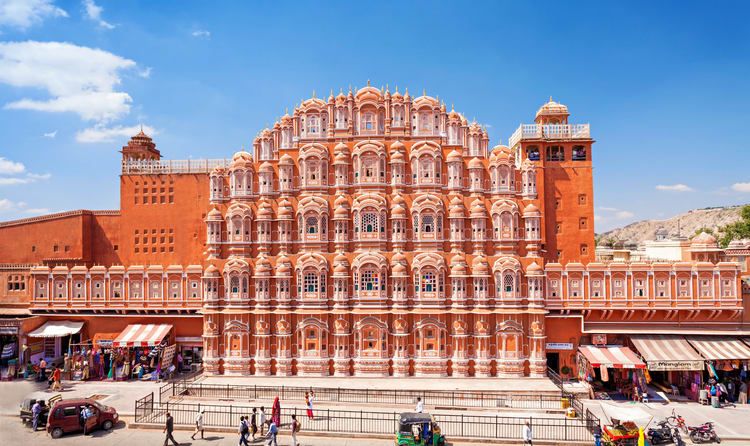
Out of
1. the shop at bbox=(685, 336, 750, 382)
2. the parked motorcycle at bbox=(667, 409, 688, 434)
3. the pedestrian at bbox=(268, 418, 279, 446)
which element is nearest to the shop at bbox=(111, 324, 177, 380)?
the pedestrian at bbox=(268, 418, 279, 446)

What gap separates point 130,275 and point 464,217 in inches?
1056

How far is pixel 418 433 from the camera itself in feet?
81.3

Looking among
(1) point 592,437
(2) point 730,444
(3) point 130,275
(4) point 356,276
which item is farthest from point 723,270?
(3) point 130,275

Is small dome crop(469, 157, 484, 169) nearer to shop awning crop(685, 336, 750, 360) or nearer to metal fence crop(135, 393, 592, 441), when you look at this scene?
metal fence crop(135, 393, 592, 441)

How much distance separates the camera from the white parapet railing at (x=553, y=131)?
4316cm

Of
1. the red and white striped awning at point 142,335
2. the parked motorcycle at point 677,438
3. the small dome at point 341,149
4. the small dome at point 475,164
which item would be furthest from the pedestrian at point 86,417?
the parked motorcycle at point 677,438

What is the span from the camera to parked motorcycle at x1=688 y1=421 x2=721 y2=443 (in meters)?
26.5

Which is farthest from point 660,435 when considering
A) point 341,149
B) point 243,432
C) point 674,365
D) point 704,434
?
point 341,149

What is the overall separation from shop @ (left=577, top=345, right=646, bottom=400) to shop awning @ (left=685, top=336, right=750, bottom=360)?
15.0ft

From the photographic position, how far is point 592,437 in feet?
87.8

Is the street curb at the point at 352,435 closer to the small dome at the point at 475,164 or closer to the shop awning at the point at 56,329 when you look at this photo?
the shop awning at the point at 56,329

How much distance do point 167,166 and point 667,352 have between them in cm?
4260

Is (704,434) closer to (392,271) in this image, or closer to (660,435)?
(660,435)

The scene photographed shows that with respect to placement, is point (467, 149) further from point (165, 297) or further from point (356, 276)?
point (165, 297)
